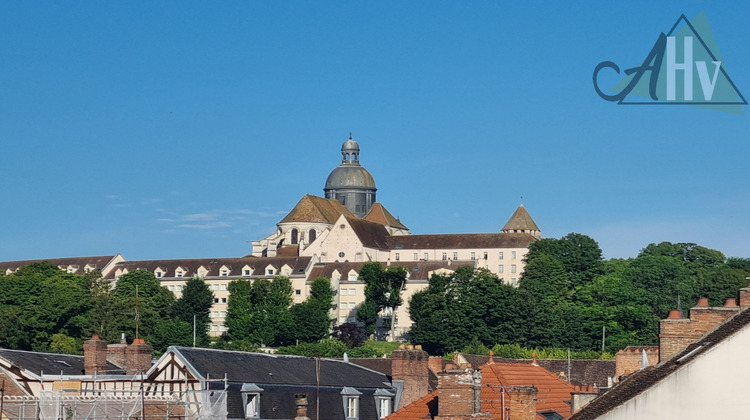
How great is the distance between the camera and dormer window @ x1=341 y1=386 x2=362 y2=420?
36375 millimetres

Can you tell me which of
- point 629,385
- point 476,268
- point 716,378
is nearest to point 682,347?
point 629,385

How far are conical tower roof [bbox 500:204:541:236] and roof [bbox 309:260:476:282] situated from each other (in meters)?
23.6

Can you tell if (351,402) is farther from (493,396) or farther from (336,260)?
(336,260)

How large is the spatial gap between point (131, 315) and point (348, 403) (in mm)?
93856

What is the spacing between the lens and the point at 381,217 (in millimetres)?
186625

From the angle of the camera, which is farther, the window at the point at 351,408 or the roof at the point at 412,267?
the roof at the point at 412,267

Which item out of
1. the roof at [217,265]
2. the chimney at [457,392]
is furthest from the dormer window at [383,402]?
the roof at [217,265]

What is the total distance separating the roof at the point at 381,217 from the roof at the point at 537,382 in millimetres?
150911

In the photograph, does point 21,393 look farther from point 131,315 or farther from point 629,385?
point 131,315

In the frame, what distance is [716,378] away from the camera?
19047mm

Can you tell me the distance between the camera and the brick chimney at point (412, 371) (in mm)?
38938

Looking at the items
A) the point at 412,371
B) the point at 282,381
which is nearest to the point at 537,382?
the point at 282,381

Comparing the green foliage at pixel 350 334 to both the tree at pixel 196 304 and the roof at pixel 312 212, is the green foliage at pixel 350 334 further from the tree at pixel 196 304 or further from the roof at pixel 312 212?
the roof at pixel 312 212

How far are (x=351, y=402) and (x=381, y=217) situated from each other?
150 metres
